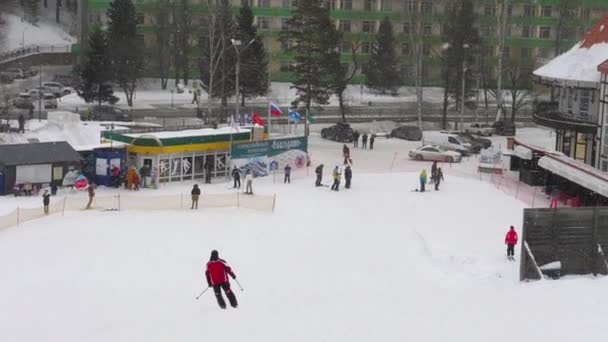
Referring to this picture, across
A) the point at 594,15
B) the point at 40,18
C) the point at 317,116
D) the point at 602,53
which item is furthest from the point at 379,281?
the point at 40,18

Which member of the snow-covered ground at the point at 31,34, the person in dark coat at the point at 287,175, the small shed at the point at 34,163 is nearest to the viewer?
the small shed at the point at 34,163

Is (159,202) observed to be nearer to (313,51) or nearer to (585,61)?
(585,61)

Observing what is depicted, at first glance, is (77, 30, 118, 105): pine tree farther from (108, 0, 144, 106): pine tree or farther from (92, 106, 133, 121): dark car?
(92, 106, 133, 121): dark car

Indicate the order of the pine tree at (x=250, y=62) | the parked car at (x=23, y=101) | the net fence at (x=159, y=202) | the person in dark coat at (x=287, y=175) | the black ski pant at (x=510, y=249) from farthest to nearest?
the pine tree at (x=250, y=62) → the parked car at (x=23, y=101) → the person in dark coat at (x=287, y=175) → the net fence at (x=159, y=202) → the black ski pant at (x=510, y=249)

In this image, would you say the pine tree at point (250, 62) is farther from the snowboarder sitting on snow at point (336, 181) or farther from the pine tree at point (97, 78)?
the snowboarder sitting on snow at point (336, 181)

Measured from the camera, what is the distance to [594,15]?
91.5 meters

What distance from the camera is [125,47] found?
75312 millimetres

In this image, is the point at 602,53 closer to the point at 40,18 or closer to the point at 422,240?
the point at 422,240

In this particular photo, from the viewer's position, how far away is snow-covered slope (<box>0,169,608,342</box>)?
20156mm

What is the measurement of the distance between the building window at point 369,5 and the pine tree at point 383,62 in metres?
2.98

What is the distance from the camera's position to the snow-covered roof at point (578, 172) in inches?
1437

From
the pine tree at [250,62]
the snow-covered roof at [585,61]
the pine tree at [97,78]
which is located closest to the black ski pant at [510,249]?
the snow-covered roof at [585,61]

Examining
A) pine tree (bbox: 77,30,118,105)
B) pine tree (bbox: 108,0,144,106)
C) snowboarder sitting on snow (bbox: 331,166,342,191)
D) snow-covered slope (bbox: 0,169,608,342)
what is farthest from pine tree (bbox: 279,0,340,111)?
snow-covered slope (bbox: 0,169,608,342)

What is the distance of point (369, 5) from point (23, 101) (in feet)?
115
